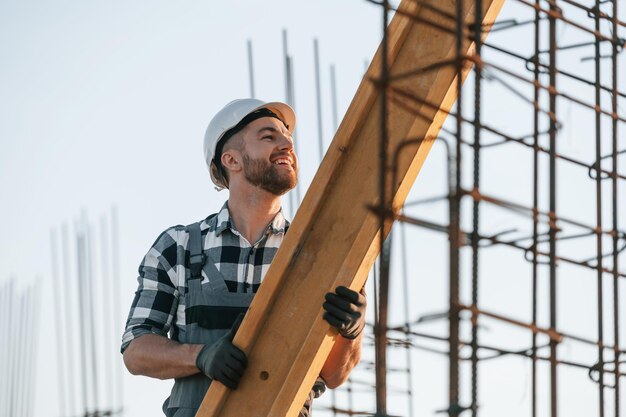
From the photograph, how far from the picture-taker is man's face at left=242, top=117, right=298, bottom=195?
305 inches

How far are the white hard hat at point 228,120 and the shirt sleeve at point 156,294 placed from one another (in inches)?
33.3

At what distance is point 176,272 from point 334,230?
1096 millimetres

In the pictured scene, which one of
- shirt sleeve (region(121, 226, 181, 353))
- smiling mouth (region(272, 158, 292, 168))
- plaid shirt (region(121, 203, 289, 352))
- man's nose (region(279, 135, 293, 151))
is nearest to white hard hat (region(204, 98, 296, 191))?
man's nose (region(279, 135, 293, 151))

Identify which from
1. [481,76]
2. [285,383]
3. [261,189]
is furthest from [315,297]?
[481,76]

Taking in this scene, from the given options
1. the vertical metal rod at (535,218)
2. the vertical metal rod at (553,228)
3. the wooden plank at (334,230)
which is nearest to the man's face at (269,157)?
the wooden plank at (334,230)

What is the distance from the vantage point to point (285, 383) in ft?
22.5

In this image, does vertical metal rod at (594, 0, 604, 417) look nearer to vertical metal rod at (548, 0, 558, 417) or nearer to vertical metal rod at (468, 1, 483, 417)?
vertical metal rod at (548, 0, 558, 417)

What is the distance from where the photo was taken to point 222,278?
24.3 ft

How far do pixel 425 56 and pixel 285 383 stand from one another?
2.00 metres

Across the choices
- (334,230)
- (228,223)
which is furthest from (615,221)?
(228,223)

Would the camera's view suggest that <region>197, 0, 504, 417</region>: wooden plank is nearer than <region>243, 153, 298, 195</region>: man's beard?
Yes

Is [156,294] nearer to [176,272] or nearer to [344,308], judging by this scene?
[176,272]

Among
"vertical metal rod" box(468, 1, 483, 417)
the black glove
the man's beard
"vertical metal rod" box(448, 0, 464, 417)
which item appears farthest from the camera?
the man's beard

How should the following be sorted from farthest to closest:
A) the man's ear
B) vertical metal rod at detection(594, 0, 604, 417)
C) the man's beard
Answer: the man's ear → the man's beard → vertical metal rod at detection(594, 0, 604, 417)
